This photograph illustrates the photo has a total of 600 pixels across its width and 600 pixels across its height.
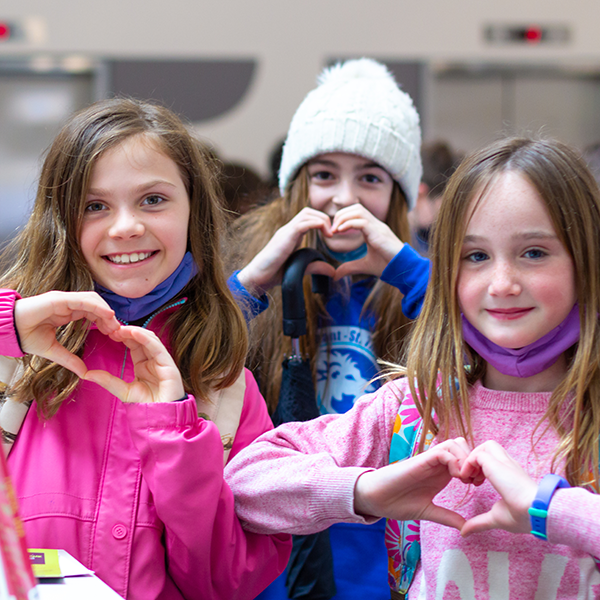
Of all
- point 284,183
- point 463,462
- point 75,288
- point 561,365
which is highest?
point 284,183

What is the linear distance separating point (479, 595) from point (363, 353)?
2.56 ft

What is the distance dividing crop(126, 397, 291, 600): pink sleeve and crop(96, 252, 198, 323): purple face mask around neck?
0.27 metres

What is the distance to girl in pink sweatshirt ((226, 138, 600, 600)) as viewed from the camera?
1.12 meters

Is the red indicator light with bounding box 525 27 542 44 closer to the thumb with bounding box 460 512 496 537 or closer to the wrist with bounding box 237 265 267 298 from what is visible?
the wrist with bounding box 237 265 267 298

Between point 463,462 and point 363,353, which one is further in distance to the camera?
point 363,353

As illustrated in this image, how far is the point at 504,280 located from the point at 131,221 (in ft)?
2.27

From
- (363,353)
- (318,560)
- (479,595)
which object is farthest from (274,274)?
(479,595)

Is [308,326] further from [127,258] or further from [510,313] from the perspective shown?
[510,313]

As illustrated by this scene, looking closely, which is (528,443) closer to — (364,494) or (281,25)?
(364,494)

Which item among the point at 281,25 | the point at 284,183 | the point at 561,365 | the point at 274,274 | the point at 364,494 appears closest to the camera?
the point at 364,494

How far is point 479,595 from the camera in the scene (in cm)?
114

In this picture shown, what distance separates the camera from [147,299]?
1.41 metres

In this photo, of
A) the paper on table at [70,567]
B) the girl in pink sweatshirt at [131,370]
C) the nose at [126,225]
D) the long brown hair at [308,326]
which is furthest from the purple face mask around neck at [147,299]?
the paper on table at [70,567]

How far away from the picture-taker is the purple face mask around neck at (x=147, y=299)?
141cm
